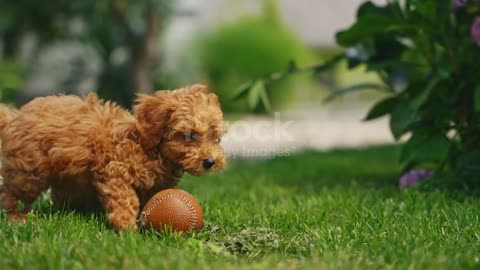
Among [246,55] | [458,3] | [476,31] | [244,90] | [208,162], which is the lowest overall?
[246,55]

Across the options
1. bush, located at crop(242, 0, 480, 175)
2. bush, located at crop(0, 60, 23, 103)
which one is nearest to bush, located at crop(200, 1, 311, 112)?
bush, located at crop(0, 60, 23, 103)

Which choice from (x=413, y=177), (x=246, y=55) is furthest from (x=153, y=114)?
(x=246, y=55)

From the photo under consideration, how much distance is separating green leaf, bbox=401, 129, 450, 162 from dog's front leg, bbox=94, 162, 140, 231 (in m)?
2.14

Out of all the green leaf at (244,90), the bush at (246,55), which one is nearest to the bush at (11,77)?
the green leaf at (244,90)

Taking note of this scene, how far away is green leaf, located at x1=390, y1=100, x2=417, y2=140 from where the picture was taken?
5.05m

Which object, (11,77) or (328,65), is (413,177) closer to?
(328,65)

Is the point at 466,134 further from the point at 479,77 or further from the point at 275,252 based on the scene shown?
the point at 275,252

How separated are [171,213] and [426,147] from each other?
215 cm

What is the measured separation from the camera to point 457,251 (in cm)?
309

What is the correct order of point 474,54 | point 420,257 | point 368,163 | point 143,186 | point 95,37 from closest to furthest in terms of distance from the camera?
point 420,257
point 143,186
point 474,54
point 368,163
point 95,37

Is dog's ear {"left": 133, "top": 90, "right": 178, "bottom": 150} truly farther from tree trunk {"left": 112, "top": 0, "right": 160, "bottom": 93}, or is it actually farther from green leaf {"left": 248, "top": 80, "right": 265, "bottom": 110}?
tree trunk {"left": 112, "top": 0, "right": 160, "bottom": 93}

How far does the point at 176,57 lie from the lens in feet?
56.5

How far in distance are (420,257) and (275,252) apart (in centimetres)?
60

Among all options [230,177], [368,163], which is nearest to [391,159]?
[368,163]
